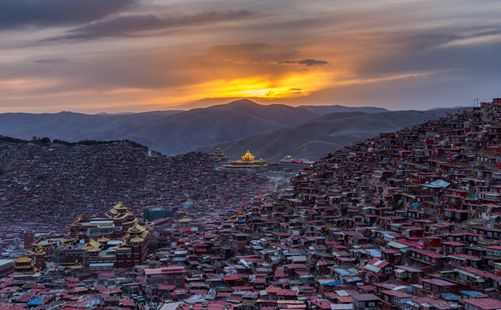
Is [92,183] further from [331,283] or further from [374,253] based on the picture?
[331,283]

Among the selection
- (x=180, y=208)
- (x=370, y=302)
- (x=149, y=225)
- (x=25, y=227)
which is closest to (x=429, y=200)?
(x=370, y=302)

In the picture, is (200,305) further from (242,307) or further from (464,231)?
(464,231)

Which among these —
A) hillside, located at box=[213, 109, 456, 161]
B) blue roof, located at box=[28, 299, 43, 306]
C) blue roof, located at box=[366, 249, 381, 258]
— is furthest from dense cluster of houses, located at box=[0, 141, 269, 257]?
hillside, located at box=[213, 109, 456, 161]

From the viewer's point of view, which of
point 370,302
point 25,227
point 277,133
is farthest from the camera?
point 277,133

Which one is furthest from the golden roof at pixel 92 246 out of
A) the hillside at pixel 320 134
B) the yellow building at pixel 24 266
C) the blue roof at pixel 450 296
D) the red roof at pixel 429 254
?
the hillside at pixel 320 134

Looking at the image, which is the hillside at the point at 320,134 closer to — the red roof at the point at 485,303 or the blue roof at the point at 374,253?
the blue roof at the point at 374,253

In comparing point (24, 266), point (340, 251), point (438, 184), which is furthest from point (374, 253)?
point (24, 266)
